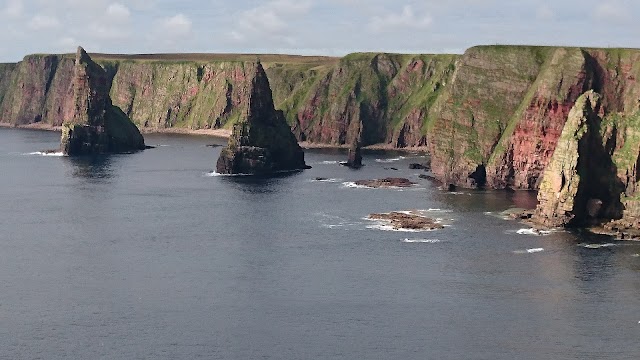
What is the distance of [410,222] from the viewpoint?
190500mm

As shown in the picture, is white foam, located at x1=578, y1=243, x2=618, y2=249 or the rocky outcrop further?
the rocky outcrop

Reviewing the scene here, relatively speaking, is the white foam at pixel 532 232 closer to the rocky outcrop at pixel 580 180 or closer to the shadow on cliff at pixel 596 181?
the rocky outcrop at pixel 580 180

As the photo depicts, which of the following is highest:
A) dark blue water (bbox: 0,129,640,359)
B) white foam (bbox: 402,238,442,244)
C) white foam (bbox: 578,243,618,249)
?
white foam (bbox: 578,243,618,249)

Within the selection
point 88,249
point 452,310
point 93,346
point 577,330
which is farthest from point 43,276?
point 577,330

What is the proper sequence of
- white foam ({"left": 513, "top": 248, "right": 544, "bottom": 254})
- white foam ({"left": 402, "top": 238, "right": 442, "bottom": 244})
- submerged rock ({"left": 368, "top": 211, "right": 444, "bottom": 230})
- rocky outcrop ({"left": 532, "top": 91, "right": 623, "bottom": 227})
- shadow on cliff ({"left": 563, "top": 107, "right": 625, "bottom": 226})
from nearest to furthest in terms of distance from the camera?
1. white foam ({"left": 513, "top": 248, "right": 544, "bottom": 254})
2. white foam ({"left": 402, "top": 238, "right": 442, "bottom": 244})
3. rocky outcrop ({"left": 532, "top": 91, "right": 623, "bottom": 227})
4. shadow on cliff ({"left": 563, "top": 107, "right": 625, "bottom": 226})
5. submerged rock ({"left": 368, "top": 211, "right": 444, "bottom": 230})

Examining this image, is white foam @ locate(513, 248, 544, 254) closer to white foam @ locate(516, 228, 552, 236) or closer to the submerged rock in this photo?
white foam @ locate(516, 228, 552, 236)

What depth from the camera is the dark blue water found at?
115000 mm

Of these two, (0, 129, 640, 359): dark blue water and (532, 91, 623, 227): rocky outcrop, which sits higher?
(532, 91, 623, 227): rocky outcrop

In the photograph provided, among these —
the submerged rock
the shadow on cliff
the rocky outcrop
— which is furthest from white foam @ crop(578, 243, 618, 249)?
the submerged rock

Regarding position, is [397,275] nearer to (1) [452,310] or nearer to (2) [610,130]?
(1) [452,310]

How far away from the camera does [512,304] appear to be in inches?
5172

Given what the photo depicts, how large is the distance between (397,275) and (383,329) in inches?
1089

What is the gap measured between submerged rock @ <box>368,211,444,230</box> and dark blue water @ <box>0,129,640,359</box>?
3.84 meters

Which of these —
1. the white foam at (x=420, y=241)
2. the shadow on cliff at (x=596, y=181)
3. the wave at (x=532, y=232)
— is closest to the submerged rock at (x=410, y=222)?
the white foam at (x=420, y=241)
